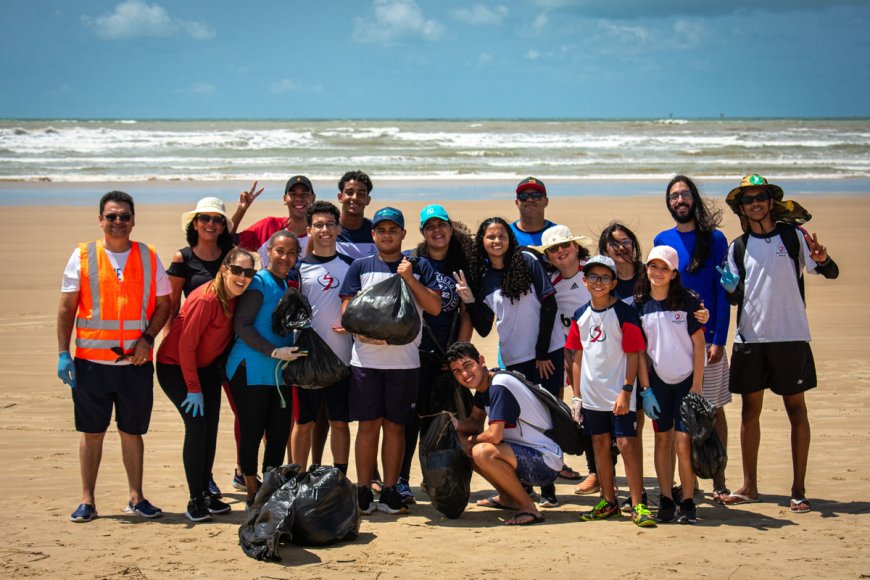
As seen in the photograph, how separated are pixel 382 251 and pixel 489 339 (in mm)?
4818

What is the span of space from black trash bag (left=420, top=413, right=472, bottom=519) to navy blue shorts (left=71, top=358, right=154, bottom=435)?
170 centimetres

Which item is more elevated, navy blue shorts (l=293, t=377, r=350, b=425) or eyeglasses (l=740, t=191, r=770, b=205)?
eyeglasses (l=740, t=191, r=770, b=205)

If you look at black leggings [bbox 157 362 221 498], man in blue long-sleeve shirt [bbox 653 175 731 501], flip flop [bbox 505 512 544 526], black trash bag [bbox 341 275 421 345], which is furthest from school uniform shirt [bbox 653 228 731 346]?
black leggings [bbox 157 362 221 498]

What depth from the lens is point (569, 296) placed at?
604 centimetres

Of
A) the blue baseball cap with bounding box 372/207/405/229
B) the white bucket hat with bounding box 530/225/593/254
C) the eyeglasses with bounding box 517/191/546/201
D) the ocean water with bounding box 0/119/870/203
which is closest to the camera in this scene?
the blue baseball cap with bounding box 372/207/405/229

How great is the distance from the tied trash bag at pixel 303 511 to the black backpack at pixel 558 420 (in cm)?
123

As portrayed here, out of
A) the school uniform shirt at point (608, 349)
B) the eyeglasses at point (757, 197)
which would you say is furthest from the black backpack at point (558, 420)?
the eyeglasses at point (757, 197)

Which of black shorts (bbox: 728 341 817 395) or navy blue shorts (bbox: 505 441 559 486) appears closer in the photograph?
navy blue shorts (bbox: 505 441 559 486)

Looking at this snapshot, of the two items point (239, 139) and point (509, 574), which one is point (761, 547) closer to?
point (509, 574)

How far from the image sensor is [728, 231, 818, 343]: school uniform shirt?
5559 mm

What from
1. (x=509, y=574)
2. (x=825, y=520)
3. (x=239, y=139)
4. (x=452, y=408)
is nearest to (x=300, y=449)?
(x=452, y=408)

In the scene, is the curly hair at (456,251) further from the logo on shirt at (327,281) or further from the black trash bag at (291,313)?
the black trash bag at (291,313)

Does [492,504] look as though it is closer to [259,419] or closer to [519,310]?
[519,310]

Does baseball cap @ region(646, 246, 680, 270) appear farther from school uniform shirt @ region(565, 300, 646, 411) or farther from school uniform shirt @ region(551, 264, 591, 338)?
school uniform shirt @ region(551, 264, 591, 338)
